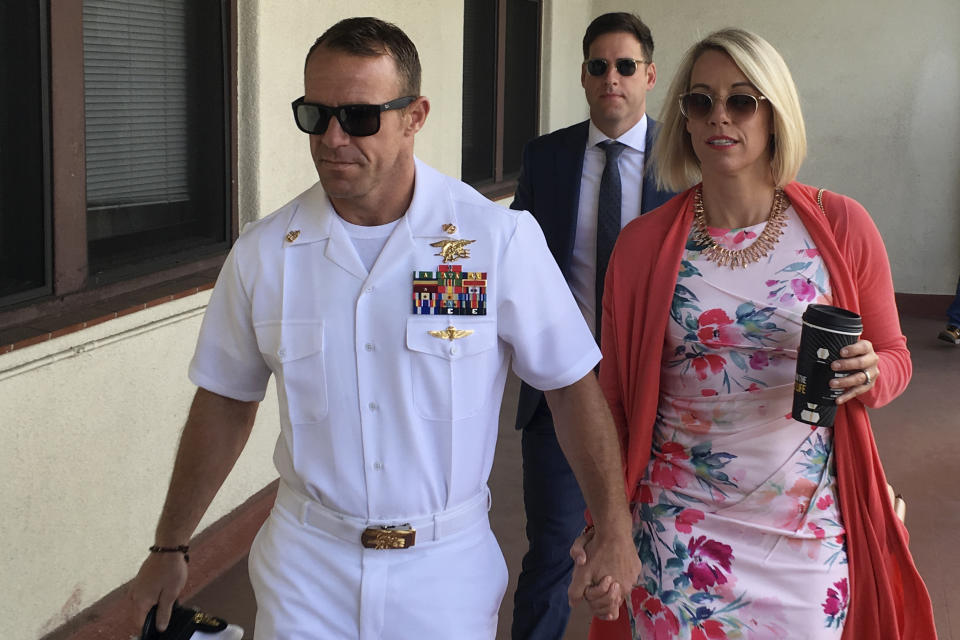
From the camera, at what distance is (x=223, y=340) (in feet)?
6.97

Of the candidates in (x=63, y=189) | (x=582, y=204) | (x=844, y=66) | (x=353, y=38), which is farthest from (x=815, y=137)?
(x=353, y=38)

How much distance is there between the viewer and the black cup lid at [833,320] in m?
2.13

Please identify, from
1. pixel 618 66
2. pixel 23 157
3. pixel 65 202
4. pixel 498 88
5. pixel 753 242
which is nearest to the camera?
pixel 753 242

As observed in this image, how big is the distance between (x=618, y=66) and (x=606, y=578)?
6.62 feet

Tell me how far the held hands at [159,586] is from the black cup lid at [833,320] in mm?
1287

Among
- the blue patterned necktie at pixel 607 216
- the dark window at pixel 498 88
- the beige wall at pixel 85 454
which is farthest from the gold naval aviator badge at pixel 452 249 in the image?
the dark window at pixel 498 88

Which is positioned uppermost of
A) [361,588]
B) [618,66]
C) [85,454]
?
[618,66]

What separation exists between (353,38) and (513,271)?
1.66ft

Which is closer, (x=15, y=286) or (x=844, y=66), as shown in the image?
(x=15, y=286)

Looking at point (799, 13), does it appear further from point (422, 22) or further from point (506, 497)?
point (506, 497)

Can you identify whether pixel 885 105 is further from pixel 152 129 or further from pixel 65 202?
pixel 65 202

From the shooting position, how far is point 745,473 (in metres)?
2.38

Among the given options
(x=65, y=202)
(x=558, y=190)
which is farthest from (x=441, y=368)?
(x=65, y=202)

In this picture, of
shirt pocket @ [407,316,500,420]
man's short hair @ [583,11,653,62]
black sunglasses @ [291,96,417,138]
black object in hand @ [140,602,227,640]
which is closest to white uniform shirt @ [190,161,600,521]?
shirt pocket @ [407,316,500,420]
